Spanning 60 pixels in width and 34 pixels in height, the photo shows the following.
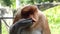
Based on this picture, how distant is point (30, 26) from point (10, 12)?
5.60 ft

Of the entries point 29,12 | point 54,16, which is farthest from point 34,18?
point 54,16

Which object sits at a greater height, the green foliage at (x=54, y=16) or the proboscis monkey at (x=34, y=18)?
A: the proboscis monkey at (x=34, y=18)

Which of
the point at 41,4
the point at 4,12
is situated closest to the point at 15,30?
the point at 4,12

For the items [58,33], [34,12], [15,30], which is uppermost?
[34,12]

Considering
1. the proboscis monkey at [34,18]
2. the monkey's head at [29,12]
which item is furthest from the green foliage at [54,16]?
the monkey's head at [29,12]

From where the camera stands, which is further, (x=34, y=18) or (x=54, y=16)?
(x=54, y=16)

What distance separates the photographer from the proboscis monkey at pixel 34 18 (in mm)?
2068

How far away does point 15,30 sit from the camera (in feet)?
6.66

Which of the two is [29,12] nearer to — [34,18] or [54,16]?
[34,18]

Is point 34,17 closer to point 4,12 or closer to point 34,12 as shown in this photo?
point 34,12

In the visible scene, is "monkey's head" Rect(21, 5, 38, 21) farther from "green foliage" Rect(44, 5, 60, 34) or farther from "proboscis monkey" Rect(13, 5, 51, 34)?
"green foliage" Rect(44, 5, 60, 34)

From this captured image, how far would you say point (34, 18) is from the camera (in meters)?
2.06

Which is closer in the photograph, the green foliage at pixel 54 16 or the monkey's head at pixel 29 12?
the monkey's head at pixel 29 12

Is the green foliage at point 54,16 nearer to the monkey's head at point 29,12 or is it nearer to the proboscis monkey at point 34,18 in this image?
the proboscis monkey at point 34,18
